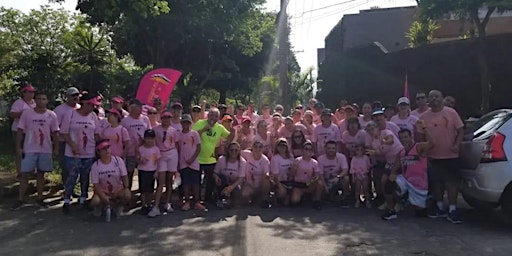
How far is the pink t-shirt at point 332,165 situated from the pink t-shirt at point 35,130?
445 cm

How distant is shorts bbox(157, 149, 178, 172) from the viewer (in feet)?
28.4

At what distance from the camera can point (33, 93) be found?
8914 millimetres

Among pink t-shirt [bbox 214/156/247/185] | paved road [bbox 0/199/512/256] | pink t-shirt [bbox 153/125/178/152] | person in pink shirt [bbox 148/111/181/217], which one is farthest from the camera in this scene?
pink t-shirt [bbox 214/156/247/185]

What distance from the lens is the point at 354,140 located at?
978 cm

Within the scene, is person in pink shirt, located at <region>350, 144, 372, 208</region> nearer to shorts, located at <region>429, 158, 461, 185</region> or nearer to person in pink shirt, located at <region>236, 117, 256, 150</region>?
shorts, located at <region>429, 158, 461, 185</region>

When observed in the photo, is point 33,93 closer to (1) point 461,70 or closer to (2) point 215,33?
(2) point 215,33

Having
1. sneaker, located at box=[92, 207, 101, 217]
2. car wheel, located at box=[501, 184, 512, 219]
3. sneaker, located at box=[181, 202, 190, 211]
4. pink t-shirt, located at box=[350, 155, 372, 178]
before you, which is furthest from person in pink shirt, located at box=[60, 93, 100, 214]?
car wheel, located at box=[501, 184, 512, 219]

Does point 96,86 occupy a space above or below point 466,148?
above

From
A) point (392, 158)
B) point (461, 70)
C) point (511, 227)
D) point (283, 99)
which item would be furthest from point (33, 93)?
point (461, 70)

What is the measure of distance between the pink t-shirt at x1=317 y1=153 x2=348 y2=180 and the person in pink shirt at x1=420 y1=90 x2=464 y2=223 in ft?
5.13

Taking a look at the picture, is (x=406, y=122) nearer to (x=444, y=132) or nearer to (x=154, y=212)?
(x=444, y=132)

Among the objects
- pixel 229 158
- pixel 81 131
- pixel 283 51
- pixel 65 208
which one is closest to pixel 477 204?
pixel 229 158

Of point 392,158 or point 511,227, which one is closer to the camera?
point 511,227

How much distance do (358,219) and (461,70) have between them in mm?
12059
